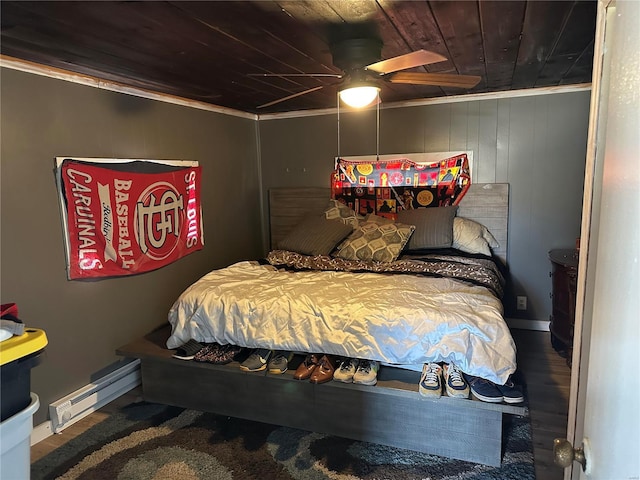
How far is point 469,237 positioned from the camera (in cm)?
352

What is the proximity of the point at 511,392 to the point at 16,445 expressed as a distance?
6.22 feet

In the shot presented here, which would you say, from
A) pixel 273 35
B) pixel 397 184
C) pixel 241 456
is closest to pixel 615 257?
pixel 273 35

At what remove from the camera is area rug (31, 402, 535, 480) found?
2.04 m

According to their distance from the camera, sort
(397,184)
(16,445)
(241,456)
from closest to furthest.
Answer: (16,445), (241,456), (397,184)

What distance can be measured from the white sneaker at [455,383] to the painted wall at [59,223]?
2.10 metres

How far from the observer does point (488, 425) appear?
2.05m

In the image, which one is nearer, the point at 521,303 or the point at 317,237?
the point at 317,237

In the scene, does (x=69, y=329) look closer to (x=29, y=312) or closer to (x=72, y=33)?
(x=29, y=312)

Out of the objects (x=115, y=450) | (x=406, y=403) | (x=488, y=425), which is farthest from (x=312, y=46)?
(x=115, y=450)

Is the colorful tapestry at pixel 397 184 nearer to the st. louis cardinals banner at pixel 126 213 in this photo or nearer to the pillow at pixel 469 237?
the pillow at pixel 469 237

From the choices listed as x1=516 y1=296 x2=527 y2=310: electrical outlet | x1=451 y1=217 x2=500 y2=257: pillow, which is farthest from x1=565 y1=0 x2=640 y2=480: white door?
x1=516 y1=296 x2=527 y2=310: electrical outlet

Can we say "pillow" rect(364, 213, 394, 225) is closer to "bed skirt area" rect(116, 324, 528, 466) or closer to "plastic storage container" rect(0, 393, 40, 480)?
"bed skirt area" rect(116, 324, 528, 466)

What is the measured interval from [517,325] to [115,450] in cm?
322

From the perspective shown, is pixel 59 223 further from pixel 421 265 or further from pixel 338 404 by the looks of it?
pixel 421 265
